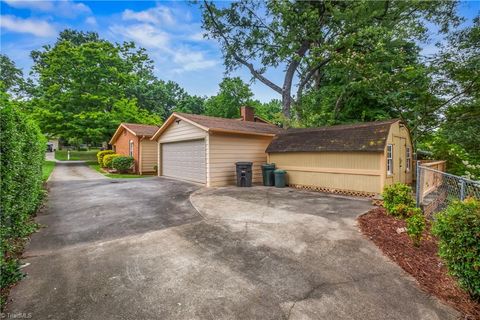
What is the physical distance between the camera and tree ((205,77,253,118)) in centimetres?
3412

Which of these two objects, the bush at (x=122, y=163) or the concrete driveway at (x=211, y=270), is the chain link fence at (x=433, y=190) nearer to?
the concrete driveway at (x=211, y=270)

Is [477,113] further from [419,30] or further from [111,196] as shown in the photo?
[111,196]

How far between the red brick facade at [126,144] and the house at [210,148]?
4.56 metres

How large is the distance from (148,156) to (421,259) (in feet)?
56.0

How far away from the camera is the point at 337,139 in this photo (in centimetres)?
988

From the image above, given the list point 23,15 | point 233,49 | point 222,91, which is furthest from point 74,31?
point 23,15

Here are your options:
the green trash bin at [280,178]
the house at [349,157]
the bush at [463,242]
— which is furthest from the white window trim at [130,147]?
the bush at [463,242]

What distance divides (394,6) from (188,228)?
71.4ft

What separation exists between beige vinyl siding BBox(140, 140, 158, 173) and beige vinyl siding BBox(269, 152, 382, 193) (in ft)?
34.1

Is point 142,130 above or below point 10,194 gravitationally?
above

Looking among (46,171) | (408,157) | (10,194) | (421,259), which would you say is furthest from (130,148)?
(421,259)

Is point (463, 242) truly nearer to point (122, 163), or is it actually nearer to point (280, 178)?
point (280, 178)

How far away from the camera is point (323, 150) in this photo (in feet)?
32.2

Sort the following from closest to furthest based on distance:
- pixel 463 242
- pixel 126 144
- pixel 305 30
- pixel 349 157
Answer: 1. pixel 463 242
2. pixel 349 157
3. pixel 305 30
4. pixel 126 144
